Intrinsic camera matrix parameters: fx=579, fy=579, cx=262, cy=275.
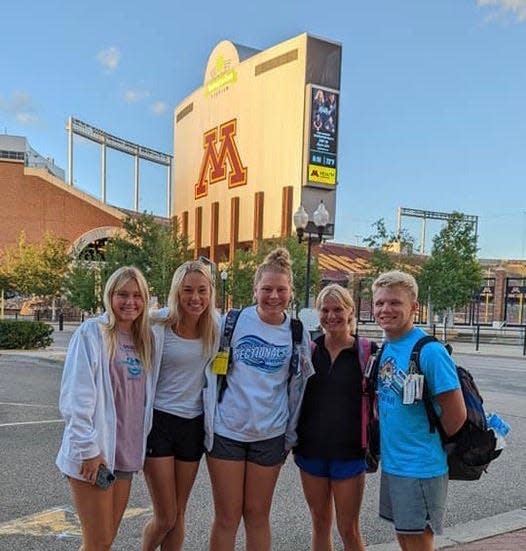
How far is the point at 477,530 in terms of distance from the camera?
4.17 m

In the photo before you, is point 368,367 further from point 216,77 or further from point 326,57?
point 216,77

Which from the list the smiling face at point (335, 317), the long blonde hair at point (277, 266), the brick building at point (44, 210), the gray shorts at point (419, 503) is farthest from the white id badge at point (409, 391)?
the brick building at point (44, 210)

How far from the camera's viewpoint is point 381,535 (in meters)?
4.18

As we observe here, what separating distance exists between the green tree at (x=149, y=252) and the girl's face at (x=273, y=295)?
24.2 meters

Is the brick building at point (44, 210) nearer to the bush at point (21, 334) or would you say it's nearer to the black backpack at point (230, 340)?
the bush at point (21, 334)

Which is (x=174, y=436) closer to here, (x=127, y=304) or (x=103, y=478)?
(x=103, y=478)

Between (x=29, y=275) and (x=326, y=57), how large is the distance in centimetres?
2824

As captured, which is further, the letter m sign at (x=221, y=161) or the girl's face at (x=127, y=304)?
the letter m sign at (x=221, y=161)

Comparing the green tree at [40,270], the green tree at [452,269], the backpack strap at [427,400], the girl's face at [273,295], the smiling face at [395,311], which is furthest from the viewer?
the green tree at [40,270]

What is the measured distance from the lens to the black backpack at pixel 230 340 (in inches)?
121

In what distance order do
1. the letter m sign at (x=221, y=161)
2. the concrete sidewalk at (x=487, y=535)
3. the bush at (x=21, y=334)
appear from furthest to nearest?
the letter m sign at (x=221, y=161) → the bush at (x=21, y=334) → the concrete sidewalk at (x=487, y=535)

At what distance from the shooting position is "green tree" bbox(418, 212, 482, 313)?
3378cm

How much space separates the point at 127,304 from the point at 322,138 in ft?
141

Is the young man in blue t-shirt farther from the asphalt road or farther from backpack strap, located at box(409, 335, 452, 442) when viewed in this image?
the asphalt road
